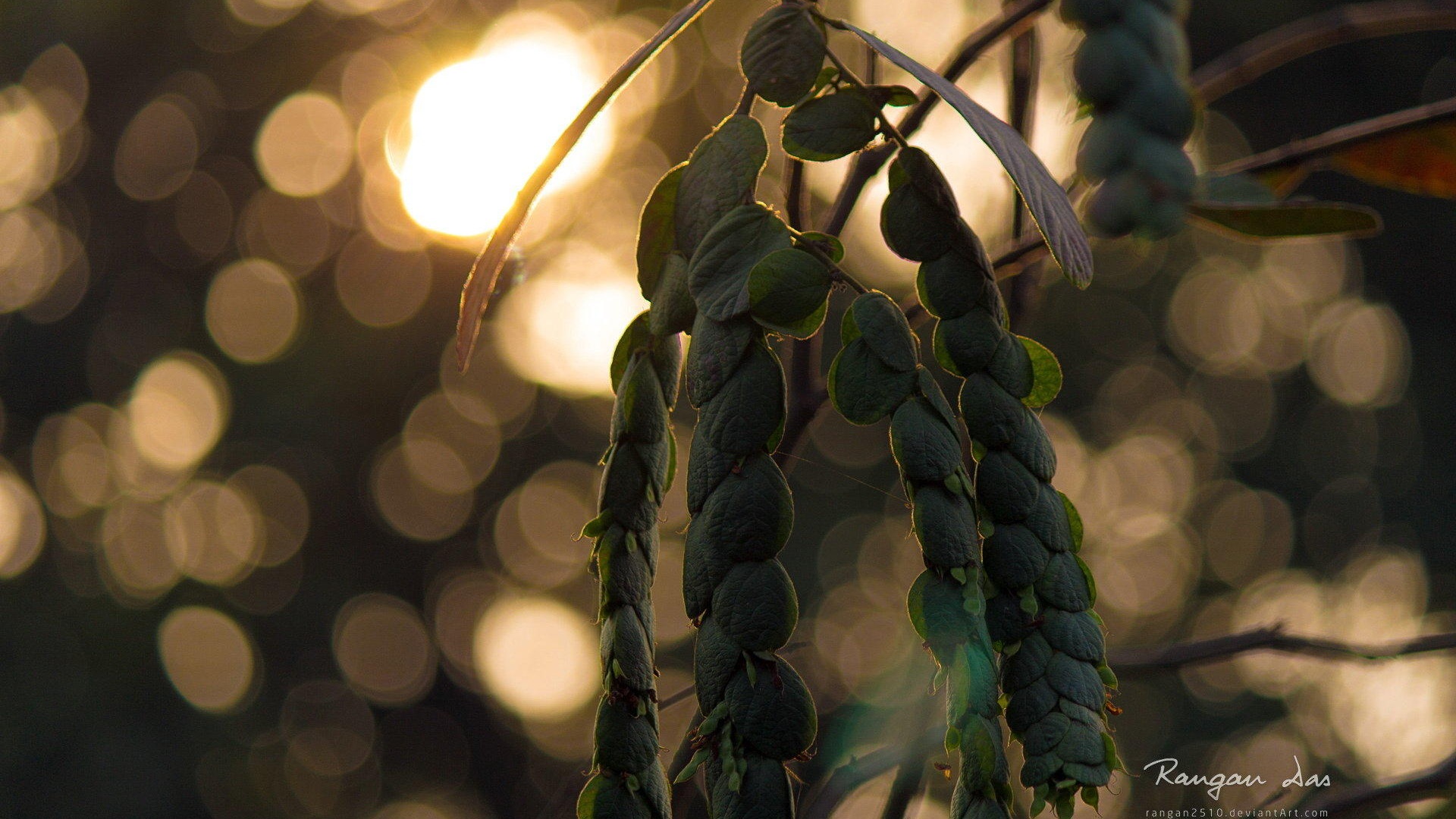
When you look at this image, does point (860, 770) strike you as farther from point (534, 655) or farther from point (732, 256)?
point (534, 655)

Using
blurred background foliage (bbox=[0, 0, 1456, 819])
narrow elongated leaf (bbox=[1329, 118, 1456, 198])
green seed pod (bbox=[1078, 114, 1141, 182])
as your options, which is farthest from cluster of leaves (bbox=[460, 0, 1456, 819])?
blurred background foliage (bbox=[0, 0, 1456, 819])

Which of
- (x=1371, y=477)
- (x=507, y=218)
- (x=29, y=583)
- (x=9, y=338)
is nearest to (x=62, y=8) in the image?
(x=9, y=338)

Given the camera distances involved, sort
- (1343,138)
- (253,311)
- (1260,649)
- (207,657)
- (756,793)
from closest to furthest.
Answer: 1. (756,793)
2. (1343,138)
3. (1260,649)
4. (207,657)
5. (253,311)

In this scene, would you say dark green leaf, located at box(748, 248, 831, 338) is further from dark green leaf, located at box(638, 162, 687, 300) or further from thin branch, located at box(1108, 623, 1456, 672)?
thin branch, located at box(1108, 623, 1456, 672)

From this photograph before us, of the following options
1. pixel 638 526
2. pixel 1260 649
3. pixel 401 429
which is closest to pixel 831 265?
pixel 638 526

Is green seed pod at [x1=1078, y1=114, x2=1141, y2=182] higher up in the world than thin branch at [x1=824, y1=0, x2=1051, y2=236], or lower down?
lower down

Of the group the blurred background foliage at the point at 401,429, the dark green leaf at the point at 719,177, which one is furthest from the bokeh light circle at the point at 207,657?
the dark green leaf at the point at 719,177
